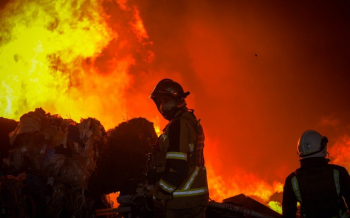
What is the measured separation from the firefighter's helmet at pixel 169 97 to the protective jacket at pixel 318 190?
1.88 m

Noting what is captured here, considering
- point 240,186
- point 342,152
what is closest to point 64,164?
point 240,186

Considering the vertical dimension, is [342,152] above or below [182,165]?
above

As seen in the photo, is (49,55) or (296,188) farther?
(49,55)

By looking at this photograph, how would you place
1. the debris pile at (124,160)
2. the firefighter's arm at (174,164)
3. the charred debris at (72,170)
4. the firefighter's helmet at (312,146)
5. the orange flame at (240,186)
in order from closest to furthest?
the firefighter's arm at (174,164) → the firefighter's helmet at (312,146) → the charred debris at (72,170) → the debris pile at (124,160) → the orange flame at (240,186)

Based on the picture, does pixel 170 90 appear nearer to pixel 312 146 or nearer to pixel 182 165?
pixel 182 165

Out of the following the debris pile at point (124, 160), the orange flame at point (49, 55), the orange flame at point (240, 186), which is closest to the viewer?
the debris pile at point (124, 160)

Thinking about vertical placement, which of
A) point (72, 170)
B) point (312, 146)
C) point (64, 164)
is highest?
point (312, 146)

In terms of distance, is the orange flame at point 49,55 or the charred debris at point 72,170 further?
the orange flame at point 49,55

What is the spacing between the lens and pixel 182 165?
113 inches

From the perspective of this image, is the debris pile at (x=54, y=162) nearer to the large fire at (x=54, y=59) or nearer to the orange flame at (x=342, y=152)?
the large fire at (x=54, y=59)

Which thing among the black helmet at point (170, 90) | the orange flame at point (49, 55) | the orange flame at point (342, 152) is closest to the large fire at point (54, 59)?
the orange flame at point (49, 55)

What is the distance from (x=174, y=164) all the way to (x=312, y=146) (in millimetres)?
2063

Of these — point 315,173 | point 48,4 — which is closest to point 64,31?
point 48,4

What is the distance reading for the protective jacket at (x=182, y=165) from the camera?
2842mm
